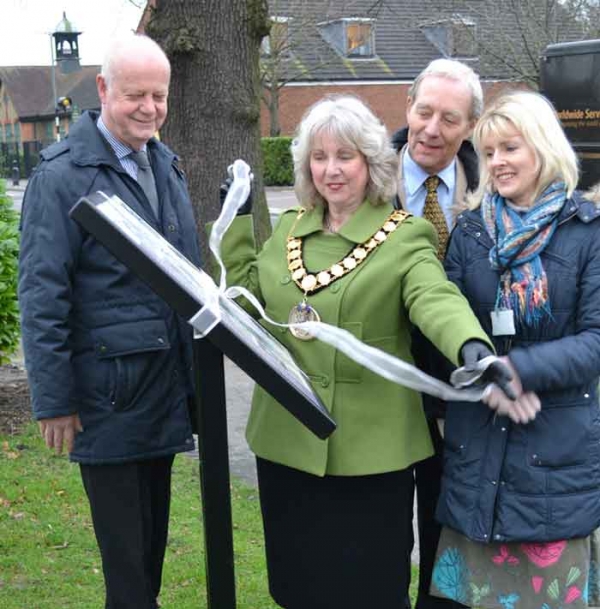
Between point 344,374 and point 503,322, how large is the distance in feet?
1.62

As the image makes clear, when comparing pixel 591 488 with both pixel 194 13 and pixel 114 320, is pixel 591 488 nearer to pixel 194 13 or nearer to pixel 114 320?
pixel 114 320

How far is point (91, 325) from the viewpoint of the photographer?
3.04 m

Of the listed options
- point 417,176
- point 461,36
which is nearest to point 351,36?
point 461,36

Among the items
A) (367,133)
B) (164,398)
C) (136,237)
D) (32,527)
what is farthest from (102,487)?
(32,527)

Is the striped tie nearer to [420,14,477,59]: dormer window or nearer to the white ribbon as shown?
the white ribbon

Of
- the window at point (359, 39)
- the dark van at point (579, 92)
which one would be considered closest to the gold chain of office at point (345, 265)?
the dark van at point (579, 92)

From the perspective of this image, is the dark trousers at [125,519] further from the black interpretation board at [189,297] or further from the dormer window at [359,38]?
the dormer window at [359,38]

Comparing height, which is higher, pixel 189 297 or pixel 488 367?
pixel 189 297

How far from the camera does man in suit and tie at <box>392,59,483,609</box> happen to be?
3234 mm

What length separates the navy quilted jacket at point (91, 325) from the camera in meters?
2.95

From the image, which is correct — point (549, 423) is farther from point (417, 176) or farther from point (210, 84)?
point (210, 84)

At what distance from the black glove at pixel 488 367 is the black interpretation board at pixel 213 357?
1.27 feet

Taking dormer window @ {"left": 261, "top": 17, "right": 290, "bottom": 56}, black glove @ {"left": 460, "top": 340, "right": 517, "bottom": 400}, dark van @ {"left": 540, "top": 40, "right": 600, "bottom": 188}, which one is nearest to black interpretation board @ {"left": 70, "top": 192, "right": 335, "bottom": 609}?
black glove @ {"left": 460, "top": 340, "right": 517, "bottom": 400}

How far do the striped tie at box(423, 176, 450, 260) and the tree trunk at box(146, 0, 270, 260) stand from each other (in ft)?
14.1
